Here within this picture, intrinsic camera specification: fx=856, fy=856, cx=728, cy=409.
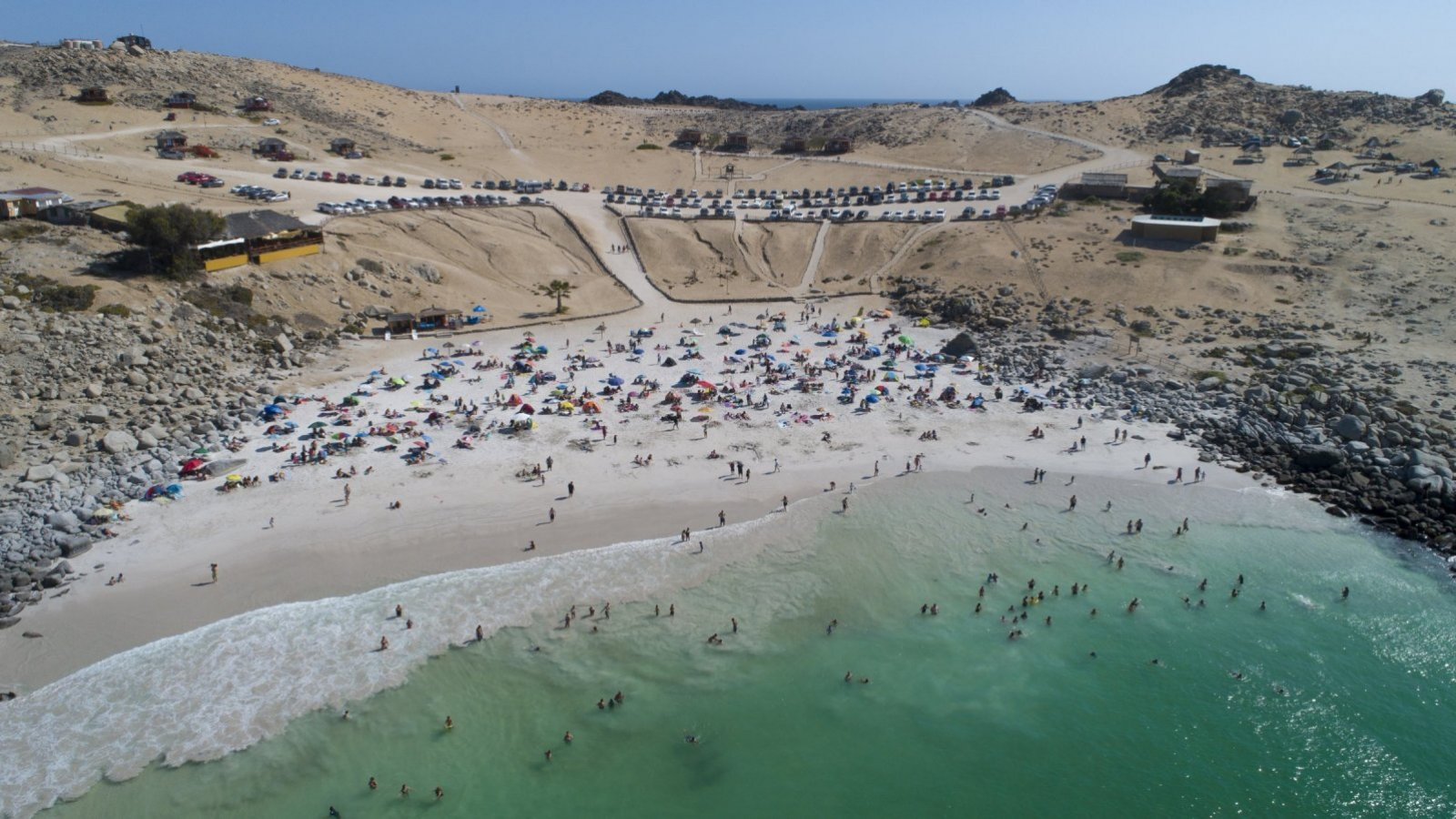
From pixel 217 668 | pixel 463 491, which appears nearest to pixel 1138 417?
pixel 463 491

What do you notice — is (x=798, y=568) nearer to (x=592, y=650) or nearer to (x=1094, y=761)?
(x=592, y=650)

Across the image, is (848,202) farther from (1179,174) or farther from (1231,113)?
(1231,113)

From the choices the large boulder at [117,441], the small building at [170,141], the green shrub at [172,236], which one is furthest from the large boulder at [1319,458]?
the small building at [170,141]

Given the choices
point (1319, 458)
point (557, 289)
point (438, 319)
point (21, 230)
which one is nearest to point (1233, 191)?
point (1319, 458)

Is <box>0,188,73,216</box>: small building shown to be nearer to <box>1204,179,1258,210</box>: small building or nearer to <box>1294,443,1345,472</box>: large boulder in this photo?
<box>1294,443,1345,472</box>: large boulder

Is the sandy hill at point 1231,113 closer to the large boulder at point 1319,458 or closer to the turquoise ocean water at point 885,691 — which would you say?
the large boulder at point 1319,458

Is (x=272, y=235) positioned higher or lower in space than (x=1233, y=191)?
lower
